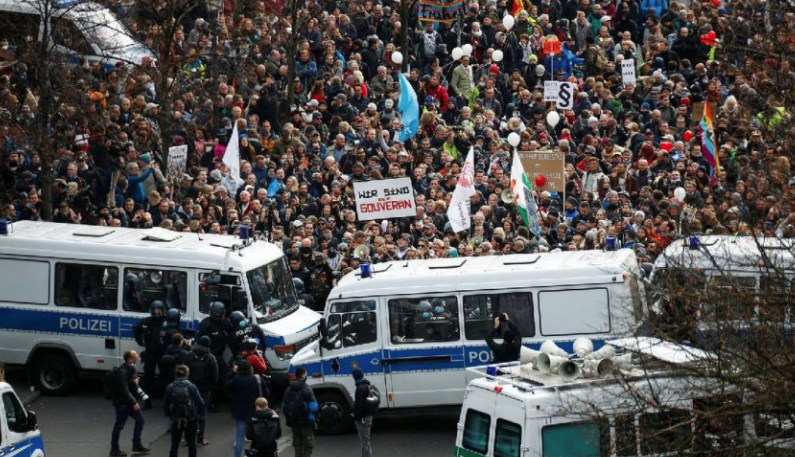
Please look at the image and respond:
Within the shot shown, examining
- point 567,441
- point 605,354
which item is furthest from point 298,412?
point 605,354

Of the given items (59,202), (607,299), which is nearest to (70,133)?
(59,202)

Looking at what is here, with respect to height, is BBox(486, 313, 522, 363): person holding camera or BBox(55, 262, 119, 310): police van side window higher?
BBox(55, 262, 119, 310): police van side window

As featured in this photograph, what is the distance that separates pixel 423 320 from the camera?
872 inches

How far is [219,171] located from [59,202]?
3.04m

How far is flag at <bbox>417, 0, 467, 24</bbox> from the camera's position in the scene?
113 ft

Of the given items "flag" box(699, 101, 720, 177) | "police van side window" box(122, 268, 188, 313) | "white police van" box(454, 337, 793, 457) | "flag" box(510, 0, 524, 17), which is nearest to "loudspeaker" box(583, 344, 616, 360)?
"white police van" box(454, 337, 793, 457)

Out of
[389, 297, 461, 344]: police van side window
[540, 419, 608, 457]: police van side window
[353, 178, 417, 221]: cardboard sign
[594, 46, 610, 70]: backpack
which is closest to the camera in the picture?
[540, 419, 608, 457]: police van side window

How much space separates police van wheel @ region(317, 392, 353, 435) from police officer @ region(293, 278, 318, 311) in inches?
119

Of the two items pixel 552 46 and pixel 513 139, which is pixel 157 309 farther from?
pixel 552 46

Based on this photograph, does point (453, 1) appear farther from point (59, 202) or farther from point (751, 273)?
point (751, 273)

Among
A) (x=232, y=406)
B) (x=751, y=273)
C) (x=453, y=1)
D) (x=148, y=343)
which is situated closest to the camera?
(x=751, y=273)

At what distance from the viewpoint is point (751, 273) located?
62.1 ft

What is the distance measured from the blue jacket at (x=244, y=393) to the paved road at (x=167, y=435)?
36.3 inches

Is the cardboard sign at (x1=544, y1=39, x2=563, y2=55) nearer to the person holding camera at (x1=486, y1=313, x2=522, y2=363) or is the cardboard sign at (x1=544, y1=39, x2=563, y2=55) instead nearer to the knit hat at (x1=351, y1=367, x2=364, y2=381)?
the person holding camera at (x1=486, y1=313, x2=522, y2=363)
